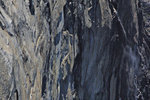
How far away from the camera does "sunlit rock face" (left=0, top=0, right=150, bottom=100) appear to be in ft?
13.0

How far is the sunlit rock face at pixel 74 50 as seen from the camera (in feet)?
13.0

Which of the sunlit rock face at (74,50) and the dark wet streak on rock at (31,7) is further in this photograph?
the dark wet streak on rock at (31,7)

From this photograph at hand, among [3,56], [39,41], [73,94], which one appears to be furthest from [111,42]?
[3,56]

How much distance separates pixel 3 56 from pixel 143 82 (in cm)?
761

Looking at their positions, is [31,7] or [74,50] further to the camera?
[74,50]

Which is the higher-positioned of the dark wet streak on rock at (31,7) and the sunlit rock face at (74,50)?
the dark wet streak on rock at (31,7)

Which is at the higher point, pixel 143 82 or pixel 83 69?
pixel 83 69

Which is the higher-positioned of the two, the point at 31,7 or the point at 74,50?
the point at 31,7

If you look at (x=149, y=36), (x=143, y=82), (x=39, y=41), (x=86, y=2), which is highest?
(x=86, y=2)

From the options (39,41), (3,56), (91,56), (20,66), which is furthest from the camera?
(91,56)

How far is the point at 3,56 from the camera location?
3402 millimetres

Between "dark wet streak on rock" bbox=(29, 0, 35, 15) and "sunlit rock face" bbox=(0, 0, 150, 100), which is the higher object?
"dark wet streak on rock" bbox=(29, 0, 35, 15)

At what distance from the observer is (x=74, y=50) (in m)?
8.21

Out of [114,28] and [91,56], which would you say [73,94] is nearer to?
[91,56]
